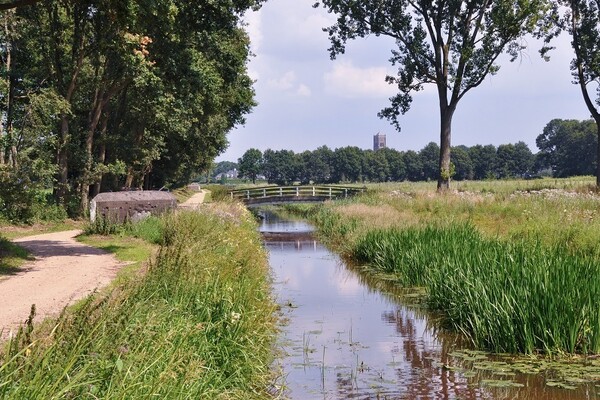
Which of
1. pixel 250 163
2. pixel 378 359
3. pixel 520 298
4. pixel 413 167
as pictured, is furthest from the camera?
pixel 413 167

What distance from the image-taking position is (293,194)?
55.7m

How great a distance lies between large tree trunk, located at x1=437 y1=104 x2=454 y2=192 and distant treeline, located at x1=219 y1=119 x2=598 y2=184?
97.2 meters

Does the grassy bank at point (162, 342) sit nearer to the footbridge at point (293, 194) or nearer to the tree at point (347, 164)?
the footbridge at point (293, 194)

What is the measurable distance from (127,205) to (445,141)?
1954cm

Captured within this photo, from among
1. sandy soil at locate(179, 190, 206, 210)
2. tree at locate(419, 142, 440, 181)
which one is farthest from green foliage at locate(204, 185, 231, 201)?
tree at locate(419, 142, 440, 181)

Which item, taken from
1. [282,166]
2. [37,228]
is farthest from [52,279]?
[282,166]

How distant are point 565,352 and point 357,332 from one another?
3.56 meters

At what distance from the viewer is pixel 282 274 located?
1923 centimetres

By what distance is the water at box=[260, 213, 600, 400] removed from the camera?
8094 mm

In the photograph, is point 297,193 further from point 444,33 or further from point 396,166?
point 396,166

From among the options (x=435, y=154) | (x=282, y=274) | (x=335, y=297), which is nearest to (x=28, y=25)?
(x=282, y=274)

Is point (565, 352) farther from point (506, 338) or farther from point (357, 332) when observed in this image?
point (357, 332)

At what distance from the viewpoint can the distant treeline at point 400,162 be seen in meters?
140

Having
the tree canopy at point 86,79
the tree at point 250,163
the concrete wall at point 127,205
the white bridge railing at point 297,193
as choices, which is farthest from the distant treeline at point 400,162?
the concrete wall at point 127,205
